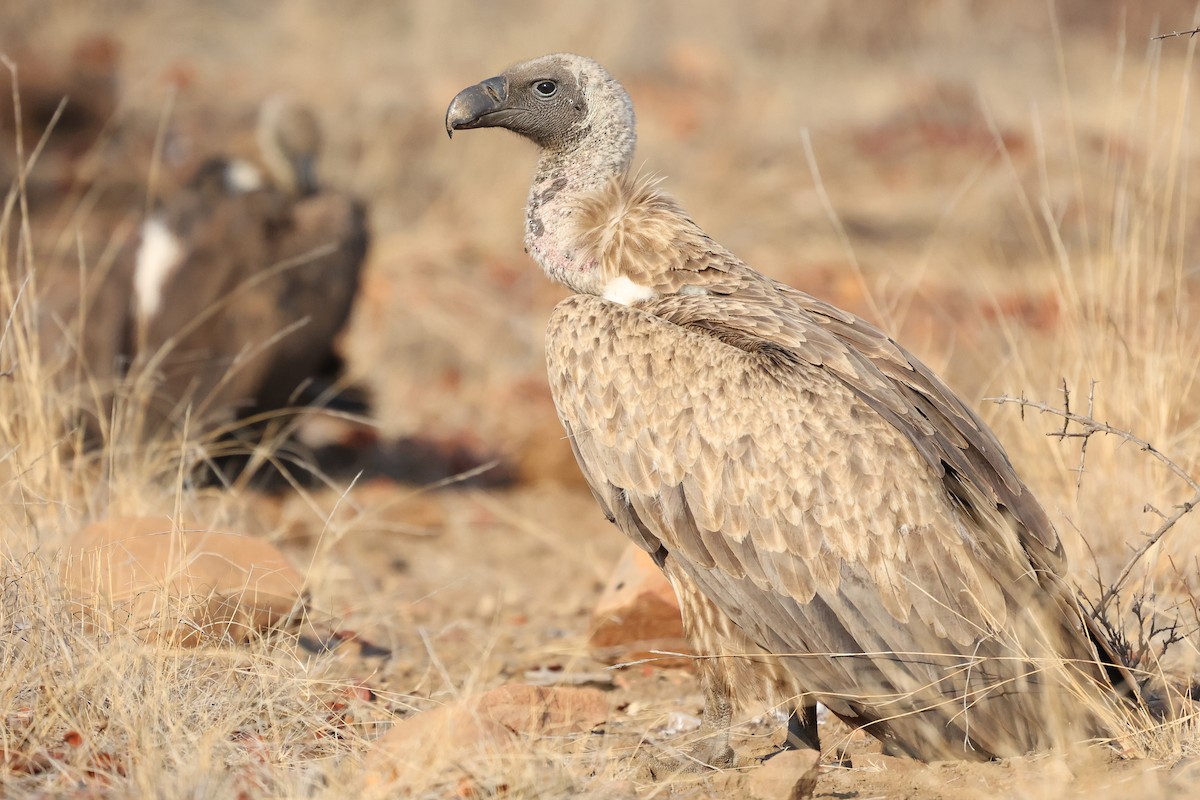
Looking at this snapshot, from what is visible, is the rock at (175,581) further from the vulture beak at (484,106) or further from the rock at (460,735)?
the vulture beak at (484,106)

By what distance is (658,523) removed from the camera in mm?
3711

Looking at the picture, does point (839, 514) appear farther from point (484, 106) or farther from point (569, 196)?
point (484, 106)

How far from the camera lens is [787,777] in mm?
3234

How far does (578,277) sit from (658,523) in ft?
2.83

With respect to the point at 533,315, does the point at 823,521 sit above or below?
above

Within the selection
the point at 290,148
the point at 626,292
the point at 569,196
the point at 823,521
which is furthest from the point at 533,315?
the point at 823,521

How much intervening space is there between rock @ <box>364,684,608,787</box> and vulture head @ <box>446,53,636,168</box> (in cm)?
177

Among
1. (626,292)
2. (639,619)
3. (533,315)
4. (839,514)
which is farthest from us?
(533,315)

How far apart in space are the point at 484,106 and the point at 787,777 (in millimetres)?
2433

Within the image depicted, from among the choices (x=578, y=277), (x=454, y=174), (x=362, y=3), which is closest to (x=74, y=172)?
(x=454, y=174)

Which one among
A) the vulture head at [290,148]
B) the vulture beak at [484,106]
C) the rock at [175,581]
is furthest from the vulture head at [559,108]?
the vulture head at [290,148]

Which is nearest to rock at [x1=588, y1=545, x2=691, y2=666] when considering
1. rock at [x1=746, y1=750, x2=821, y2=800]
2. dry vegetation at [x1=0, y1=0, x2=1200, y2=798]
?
dry vegetation at [x1=0, y1=0, x2=1200, y2=798]

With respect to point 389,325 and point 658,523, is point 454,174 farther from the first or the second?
point 658,523

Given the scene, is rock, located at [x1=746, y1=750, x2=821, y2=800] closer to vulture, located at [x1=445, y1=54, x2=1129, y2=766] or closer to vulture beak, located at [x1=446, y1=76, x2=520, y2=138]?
vulture, located at [x1=445, y1=54, x2=1129, y2=766]
